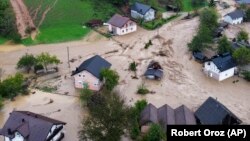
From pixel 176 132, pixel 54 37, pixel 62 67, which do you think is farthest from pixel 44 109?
pixel 176 132

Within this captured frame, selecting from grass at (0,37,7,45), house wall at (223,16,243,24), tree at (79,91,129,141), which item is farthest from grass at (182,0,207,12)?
tree at (79,91,129,141)

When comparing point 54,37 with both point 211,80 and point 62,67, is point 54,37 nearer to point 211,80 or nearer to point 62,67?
point 62,67

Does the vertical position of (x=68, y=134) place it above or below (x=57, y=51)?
below

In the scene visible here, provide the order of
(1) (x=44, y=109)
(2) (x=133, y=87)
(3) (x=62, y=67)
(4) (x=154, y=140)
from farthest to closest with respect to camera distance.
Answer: (3) (x=62, y=67) < (2) (x=133, y=87) < (1) (x=44, y=109) < (4) (x=154, y=140)

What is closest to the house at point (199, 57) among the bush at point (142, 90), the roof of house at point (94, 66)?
the bush at point (142, 90)

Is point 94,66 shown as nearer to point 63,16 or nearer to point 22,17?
point 63,16

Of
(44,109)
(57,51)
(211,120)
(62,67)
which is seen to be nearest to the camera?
(211,120)
